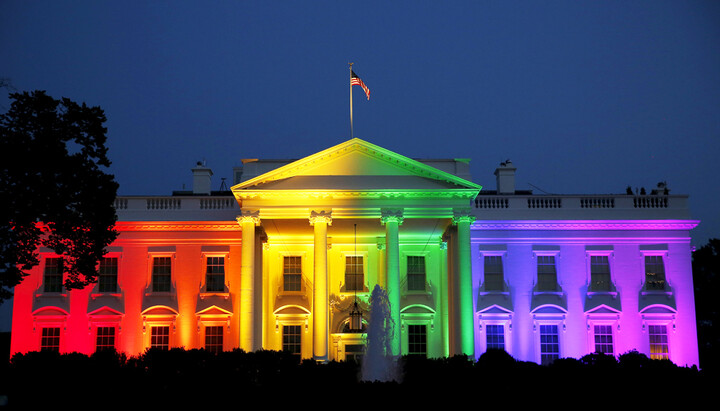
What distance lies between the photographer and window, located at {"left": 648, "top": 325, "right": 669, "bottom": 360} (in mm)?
34594

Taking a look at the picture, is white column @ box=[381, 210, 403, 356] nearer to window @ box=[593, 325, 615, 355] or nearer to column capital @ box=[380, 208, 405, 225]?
column capital @ box=[380, 208, 405, 225]

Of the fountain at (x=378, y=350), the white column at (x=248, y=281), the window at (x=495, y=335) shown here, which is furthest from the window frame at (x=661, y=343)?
the white column at (x=248, y=281)

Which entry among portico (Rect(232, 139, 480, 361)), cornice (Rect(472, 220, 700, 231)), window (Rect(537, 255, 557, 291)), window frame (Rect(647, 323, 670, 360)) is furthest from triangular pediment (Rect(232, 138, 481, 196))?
window frame (Rect(647, 323, 670, 360))

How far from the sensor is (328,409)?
65.0ft

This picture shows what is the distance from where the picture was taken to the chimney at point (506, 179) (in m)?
38.9

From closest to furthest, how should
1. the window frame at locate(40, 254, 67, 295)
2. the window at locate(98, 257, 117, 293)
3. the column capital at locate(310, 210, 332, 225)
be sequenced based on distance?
the column capital at locate(310, 210, 332, 225) → the window frame at locate(40, 254, 67, 295) → the window at locate(98, 257, 117, 293)

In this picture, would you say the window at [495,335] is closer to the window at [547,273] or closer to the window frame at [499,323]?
the window frame at [499,323]

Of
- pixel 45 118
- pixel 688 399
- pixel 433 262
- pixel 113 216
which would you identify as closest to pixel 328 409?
pixel 688 399

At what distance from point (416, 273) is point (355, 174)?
6569mm

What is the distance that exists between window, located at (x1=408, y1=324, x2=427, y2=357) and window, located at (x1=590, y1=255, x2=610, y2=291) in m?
8.07

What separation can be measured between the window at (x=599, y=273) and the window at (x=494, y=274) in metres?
4.21

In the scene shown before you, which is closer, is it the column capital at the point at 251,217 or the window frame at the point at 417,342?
the column capital at the point at 251,217

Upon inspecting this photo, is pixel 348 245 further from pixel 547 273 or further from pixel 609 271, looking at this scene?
pixel 609 271

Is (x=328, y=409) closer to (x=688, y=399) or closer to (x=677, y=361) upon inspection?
(x=688, y=399)
